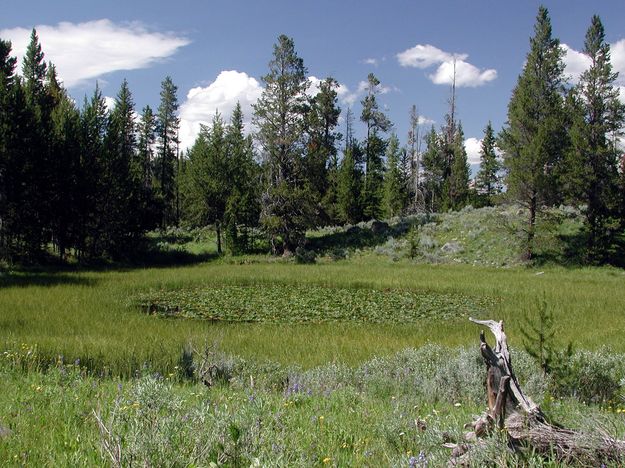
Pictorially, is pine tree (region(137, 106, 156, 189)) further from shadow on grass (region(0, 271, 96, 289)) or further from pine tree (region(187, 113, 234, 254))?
shadow on grass (region(0, 271, 96, 289))

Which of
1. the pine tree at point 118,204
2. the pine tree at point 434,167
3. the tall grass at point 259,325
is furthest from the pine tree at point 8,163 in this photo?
the pine tree at point 434,167

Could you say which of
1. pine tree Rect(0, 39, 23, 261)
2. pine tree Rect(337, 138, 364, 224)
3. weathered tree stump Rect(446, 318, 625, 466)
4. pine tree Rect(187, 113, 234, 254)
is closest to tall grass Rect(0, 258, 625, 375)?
weathered tree stump Rect(446, 318, 625, 466)

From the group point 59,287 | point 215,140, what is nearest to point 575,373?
point 59,287

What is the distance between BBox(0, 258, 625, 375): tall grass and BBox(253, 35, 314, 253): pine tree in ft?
40.6

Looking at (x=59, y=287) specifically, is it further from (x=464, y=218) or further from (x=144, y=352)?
(x=464, y=218)

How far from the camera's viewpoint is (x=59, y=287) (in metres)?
19.1

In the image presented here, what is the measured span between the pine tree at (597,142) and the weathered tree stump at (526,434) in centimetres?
3143

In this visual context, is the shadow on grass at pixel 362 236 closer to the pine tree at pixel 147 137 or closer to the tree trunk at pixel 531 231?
the tree trunk at pixel 531 231

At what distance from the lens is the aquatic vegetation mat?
1526 cm

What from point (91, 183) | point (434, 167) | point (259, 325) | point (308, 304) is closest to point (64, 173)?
point (91, 183)

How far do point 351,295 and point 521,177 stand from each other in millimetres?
17162

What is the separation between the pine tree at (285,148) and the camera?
37.1 m

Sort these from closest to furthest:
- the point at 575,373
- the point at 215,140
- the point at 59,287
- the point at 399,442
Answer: the point at 399,442 < the point at 575,373 < the point at 59,287 < the point at 215,140

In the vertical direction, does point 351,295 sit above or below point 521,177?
below
